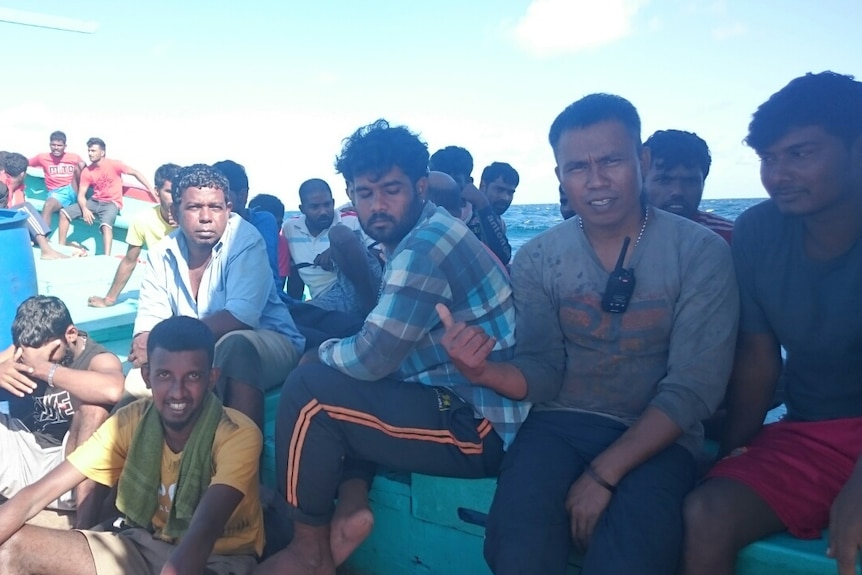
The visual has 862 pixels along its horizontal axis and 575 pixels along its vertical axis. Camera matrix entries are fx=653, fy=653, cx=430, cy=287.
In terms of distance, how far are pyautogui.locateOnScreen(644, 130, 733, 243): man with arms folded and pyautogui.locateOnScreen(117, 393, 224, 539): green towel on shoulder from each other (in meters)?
1.84

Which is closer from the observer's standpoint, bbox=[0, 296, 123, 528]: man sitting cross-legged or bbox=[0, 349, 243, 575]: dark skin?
bbox=[0, 349, 243, 575]: dark skin

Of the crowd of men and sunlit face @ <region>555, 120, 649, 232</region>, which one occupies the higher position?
sunlit face @ <region>555, 120, 649, 232</region>

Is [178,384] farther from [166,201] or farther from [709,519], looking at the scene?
[166,201]

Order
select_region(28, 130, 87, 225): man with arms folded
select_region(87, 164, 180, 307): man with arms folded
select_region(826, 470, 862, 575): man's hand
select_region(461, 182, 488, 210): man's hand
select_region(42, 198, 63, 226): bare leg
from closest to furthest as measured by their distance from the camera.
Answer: select_region(826, 470, 862, 575): man's hand → select_region(461, 182, 488, 210): man's hand → select_region(87, 164, 180, 307): man with arms folded → select_region(42, 198, 63, 226): bare leg → select_region(28, 130, 87, 225): man with arms folded

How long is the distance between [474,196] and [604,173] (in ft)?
8.67

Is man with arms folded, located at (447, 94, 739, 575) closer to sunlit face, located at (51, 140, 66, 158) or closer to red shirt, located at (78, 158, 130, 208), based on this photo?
red shirt, located at (78, 158, 130, 208)

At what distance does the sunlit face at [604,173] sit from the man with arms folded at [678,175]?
32.2 inches

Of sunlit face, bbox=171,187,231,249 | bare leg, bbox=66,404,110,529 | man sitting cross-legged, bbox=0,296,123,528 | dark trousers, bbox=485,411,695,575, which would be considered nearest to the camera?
dark trousers, bbox=485,411,695,575

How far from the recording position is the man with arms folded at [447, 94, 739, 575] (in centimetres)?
155

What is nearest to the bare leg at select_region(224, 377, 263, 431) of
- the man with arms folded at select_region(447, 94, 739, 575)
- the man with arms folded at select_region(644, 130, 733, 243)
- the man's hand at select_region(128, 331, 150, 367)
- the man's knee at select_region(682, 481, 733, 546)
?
the man's hand at select_region(128, 331, 150, 367)

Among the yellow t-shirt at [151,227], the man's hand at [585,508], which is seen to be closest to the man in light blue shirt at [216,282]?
the man's hand at [585,508]

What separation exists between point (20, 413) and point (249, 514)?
1347 millimetres

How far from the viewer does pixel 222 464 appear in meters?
2.00

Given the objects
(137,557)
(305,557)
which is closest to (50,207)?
(137,557)
